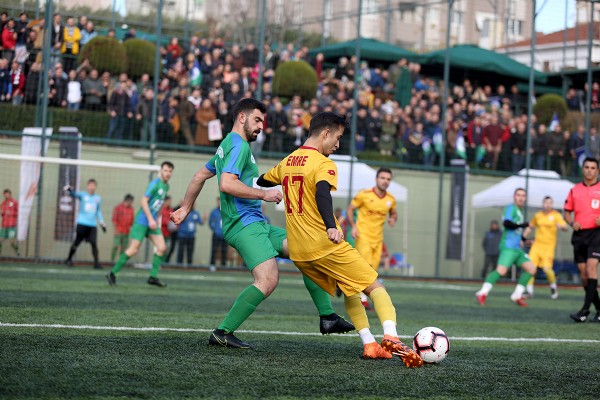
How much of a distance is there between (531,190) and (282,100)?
7682mm

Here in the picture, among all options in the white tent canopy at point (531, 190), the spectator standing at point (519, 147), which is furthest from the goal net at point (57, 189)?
the spectator standing at point (519, 147)

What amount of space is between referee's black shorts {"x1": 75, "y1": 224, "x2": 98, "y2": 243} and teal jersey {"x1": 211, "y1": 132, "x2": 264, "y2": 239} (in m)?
13.7

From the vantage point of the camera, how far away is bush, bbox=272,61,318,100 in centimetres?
2450

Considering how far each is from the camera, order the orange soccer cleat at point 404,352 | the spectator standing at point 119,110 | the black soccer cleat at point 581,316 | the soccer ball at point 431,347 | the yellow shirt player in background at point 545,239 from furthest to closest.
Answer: the spectator standing at point 119,110 → the yellow shirt player in background at point 545,239 → the black soccer cleat at point 581,316 → the soccer ball at point 431,347 → the orange soccer cleat at point 404,352

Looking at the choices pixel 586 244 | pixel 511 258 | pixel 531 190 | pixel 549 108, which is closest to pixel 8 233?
pixel 511 258

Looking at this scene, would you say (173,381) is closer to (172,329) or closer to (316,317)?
(172,329)

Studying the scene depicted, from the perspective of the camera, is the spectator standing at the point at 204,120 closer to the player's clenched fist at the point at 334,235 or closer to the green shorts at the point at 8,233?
the green shorts at the point at 8,233

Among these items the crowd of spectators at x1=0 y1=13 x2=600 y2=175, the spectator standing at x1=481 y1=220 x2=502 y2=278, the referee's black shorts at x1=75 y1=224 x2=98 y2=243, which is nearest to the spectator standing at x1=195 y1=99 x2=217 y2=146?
the crowd of spectators at x1=0 y1=13 x2=600 y2=175

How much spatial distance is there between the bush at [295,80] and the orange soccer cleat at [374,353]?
17.6 meters

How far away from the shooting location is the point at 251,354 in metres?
7.18

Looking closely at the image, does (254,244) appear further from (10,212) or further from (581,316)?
(10,212)

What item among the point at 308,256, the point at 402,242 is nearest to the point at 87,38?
the point at 402,242

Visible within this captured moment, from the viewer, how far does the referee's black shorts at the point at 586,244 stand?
13.1 meters

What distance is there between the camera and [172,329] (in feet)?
29.2
